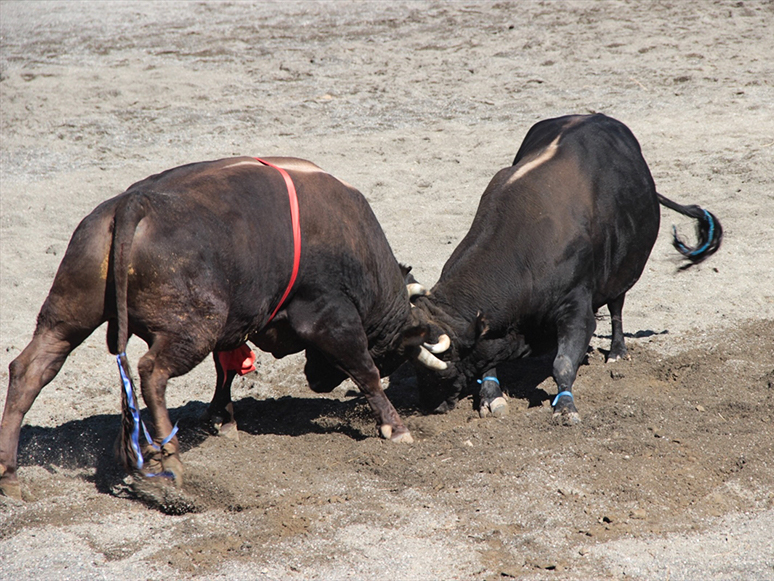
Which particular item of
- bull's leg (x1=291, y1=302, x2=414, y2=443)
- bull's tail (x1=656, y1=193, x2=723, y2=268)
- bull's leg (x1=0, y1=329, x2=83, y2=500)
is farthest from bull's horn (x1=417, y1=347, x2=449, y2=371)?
bull's tail (x1=656, y1=193, x2=723, y2=268)

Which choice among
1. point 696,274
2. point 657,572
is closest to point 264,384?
point 657,572

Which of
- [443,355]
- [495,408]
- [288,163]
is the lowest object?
[495,408]

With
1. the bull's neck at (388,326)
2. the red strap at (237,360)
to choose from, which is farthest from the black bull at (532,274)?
the red strap at (237,360)

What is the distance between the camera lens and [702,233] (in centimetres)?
637

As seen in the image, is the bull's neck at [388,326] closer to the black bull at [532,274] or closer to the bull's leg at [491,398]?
the black bull at [532,274]

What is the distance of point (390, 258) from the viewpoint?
5090 mm

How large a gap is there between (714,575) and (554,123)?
3.65 m

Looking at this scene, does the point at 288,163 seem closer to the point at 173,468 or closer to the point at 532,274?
the point at 532,274

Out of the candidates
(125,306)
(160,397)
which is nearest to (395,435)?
(160,397)

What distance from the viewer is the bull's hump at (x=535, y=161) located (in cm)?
558

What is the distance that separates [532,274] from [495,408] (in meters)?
0.84

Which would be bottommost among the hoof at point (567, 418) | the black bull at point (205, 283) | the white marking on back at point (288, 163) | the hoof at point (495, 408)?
the hoof at point (495, 408)

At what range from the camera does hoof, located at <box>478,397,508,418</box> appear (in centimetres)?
520

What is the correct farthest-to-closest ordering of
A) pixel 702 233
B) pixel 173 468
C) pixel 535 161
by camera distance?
pixel 702 233 → pixel 535 161 → pixel 173 468
